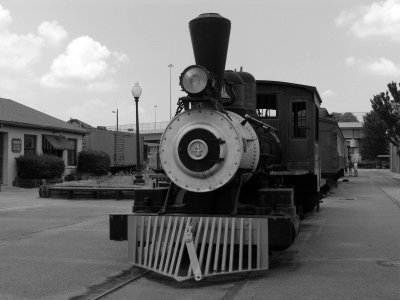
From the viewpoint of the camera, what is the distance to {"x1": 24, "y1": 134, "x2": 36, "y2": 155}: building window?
920 inches

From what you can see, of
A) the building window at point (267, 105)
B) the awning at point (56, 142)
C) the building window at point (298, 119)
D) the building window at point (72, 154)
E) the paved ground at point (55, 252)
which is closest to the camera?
the paved ground at point (55, 252)

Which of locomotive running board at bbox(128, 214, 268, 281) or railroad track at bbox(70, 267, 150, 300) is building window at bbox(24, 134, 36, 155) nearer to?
railroad track at bbox(70, 267, 150, 300)

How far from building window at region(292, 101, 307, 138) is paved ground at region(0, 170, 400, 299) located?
1.94 meters

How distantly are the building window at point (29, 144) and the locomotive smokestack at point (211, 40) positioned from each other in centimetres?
1865

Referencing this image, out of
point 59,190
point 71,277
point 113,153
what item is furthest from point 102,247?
point 113,153

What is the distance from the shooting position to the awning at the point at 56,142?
24469 millimetres

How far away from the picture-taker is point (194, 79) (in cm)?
614

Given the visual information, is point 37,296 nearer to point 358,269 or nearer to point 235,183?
point 235,183

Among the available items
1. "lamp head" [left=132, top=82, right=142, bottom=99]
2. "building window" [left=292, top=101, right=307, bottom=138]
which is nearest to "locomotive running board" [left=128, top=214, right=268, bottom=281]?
"building window" [left=292, top=101, right=307, bottom=138]

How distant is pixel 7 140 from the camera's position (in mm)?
21859

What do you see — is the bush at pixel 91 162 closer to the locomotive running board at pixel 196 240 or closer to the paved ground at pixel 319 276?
the paved ground at pixel 319 276

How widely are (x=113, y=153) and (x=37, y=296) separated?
26.3 meters

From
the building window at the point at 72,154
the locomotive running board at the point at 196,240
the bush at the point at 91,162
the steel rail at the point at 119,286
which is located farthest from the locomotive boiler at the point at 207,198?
the building window at the point at 72,154

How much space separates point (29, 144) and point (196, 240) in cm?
1947
